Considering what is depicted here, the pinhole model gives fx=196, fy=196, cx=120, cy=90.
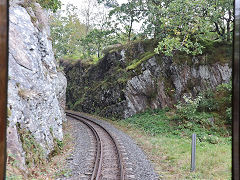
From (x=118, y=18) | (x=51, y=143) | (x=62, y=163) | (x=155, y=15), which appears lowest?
(x=62, y=163)

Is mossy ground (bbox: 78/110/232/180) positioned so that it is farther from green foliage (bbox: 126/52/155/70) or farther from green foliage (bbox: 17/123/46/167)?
green foliage (bbox: 126/52/155/70)

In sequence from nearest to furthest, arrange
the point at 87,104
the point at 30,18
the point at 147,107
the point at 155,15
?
the point at 30,18 → the point at 155,15 → the point at 147,107 → the point at 87,104

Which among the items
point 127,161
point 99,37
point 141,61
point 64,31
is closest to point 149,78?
point 141,61

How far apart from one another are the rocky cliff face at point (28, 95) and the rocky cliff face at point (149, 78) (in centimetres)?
977

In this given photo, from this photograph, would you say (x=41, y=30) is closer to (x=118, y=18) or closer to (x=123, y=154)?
(x=123, y=154)

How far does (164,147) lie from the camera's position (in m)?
9.81

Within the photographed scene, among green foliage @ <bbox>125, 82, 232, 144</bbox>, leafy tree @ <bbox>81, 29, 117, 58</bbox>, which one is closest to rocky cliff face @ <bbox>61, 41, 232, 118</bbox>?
green foliage @ <bbox>125, 82, 232, 144</bbox>

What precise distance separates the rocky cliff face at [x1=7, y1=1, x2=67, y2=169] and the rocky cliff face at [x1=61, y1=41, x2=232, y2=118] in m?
9.77

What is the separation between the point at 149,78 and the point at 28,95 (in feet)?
43.0

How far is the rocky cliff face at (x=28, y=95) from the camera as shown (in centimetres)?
596

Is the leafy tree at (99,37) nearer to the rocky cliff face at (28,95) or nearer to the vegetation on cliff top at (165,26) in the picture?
the vegetation on cliff top at (165,26)

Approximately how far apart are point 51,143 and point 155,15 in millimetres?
13626

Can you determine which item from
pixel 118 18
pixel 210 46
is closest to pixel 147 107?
pixel 210 46

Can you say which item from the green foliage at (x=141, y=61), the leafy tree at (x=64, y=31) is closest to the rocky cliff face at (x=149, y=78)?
the green foliage at (x=141, y=61)
